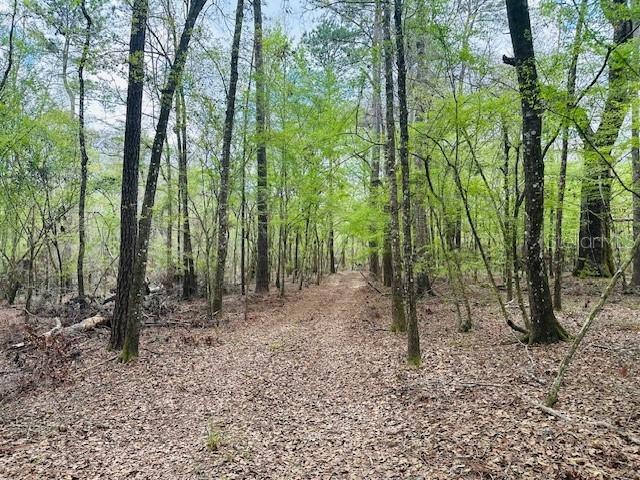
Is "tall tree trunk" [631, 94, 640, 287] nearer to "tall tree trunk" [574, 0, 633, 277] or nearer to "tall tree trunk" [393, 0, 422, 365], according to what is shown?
"tall tree trunk" [574, 0, 633, 277]

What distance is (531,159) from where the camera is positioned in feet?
21.9

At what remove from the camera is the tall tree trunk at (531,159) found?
6547 mm

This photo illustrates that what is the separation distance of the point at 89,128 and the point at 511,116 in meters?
14.6

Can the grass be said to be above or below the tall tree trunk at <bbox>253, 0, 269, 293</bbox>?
below

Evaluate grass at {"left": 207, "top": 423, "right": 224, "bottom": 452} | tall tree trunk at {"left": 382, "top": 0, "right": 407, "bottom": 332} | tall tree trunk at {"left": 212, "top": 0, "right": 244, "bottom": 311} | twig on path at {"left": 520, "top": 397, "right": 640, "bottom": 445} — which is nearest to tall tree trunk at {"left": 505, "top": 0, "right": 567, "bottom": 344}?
tall tree trunk at {"left": 382, "top": 0, "right": 407, "bottom": 332}

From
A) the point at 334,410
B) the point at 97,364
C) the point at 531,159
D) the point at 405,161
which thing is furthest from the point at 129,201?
the point at 531,159

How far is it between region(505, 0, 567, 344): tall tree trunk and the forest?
1.5 inches

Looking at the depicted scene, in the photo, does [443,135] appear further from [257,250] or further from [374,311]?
[257,250]

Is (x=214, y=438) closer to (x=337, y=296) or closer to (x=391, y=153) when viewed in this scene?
(x=391, y=153)

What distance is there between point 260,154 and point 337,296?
279 inches

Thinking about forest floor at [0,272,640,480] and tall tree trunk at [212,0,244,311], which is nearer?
forest floor at [0,272,640,480]

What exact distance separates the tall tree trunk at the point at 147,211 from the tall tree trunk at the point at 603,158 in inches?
293

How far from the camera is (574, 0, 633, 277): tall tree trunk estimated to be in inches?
231

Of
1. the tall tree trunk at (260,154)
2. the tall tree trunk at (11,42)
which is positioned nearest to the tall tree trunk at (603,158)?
the tall tree trunk at (260,154)
